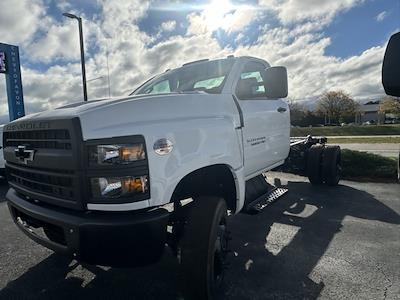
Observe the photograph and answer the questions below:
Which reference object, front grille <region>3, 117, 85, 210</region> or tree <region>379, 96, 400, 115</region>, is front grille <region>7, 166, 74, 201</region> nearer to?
front grille <region>3, 117, 85, 210</region>

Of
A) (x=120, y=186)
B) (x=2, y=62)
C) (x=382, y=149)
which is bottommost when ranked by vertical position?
(x=382, y=149)

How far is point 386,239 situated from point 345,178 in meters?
4.29

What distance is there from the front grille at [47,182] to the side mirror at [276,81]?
2293 millimetres

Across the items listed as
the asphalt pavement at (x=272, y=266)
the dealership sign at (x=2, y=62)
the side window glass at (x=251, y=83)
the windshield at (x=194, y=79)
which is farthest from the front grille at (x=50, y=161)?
the dealership sign at (x=2, y=62)

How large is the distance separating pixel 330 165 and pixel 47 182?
18.8ft

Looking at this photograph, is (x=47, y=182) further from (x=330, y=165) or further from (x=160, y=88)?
(x=330, y=165)

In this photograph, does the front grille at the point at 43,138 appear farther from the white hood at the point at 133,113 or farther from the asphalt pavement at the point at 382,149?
the asphalt pavement at the point at 382,149

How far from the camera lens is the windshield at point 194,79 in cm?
388

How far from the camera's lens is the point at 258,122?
4.16m

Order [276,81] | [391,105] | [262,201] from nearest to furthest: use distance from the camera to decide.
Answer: [276,81] → [262,201] → [391,105]

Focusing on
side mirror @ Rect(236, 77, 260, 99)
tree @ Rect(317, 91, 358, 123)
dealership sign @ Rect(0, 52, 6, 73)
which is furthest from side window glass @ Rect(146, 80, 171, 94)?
tree @ Rect(317, 91, 358, 123)

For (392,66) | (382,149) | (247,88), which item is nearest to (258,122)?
(247,88)

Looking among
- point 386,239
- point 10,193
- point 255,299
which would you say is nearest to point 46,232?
point 10,193

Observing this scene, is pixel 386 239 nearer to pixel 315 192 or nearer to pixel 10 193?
pixel 315 192
